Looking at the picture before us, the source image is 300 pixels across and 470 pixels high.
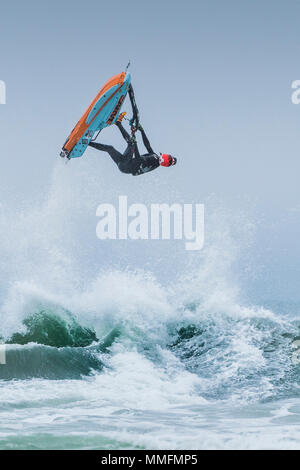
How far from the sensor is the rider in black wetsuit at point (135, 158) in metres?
11.2

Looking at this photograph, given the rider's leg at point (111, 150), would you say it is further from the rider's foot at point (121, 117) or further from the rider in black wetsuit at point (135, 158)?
the rider's foot at point (121, 117)

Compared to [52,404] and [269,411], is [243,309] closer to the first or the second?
[269,411]

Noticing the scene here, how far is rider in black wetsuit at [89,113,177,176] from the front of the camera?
11.2 metres

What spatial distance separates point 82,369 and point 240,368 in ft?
13.4

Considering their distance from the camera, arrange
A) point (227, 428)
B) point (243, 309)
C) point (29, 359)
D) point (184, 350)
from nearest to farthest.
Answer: point (227, 428)
point (29, 359)
point (184, 350)
point (243, 309)

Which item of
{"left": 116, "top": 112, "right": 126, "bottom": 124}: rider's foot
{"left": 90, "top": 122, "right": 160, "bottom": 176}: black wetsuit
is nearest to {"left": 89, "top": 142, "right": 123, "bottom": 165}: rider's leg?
{"left": 90, "top": 122, "right": 160, "bottom": 176}: black wetsuit

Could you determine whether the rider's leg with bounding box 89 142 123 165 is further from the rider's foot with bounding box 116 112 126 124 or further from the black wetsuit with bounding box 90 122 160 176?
the rider's foot with bounding box 116 112 126 124

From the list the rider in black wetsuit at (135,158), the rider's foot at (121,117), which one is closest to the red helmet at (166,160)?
the rider in black wetsuit at (135,158)

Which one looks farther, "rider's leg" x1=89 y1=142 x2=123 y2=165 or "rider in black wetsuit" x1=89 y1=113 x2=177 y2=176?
"rider's leg" x1=89 y1=142 x2=123 y2=165

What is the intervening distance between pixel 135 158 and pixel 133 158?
5 cm

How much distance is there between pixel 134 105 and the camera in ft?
36.4

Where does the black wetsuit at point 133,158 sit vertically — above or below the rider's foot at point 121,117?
below

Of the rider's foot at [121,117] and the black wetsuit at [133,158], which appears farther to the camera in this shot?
the rider's foot at [121,117]
